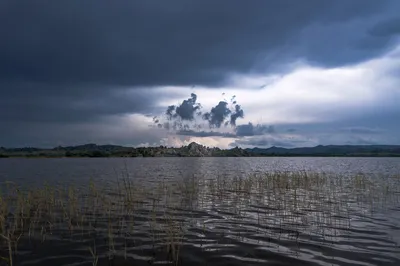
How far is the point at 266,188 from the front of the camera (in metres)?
36.6

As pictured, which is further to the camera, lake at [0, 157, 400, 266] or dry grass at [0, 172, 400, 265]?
dry grass at [0, 172, 400, 265]

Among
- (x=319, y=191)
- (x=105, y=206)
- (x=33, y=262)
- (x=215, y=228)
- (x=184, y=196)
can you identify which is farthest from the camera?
(x=319, y=191)

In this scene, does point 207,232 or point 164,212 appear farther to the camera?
point 164,212

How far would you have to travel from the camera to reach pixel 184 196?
30609 mm

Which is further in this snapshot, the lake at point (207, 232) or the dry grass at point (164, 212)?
the dry grass at point (164, 212)

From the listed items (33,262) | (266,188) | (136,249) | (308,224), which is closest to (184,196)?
(266,188)

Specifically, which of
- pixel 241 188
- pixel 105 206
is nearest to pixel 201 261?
pixel 105 206

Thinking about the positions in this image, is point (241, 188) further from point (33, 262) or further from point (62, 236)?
point (33, 262)

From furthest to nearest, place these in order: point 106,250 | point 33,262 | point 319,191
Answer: point 319,191, point 106,250, point 33,262

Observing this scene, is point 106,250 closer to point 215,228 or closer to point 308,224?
point 215,228

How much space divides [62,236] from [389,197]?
29.4 m

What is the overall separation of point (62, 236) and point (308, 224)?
14322mm

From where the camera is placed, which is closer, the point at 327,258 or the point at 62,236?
the point at 327,258

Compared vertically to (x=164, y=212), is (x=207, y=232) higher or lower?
lower
